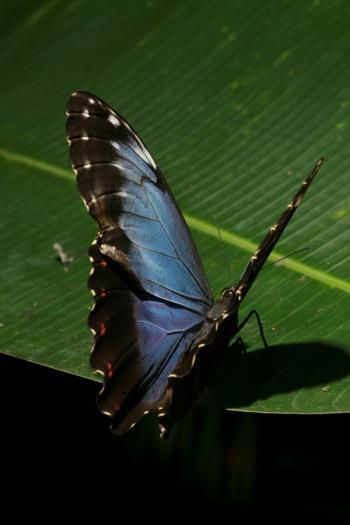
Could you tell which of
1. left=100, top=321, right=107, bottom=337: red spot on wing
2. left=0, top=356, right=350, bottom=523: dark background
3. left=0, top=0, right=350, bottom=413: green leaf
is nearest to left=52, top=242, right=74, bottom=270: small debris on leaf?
left=0, top=0, right=350, bottom=413: green leaf

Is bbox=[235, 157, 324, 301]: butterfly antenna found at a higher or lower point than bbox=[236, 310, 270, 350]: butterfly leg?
higher

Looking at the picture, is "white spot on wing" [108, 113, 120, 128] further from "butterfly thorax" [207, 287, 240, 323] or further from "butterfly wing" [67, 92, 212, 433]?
"butterfly thorax" [207, 287, 240, 323]

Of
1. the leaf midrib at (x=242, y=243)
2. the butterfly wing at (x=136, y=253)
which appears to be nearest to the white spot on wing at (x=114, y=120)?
the butterfly wing at (x=136, y=253)

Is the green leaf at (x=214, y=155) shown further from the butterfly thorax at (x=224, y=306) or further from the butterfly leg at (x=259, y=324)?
the butterfly thorax at (x=224, y=306)

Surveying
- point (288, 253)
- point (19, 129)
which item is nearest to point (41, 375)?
point (288, 253)

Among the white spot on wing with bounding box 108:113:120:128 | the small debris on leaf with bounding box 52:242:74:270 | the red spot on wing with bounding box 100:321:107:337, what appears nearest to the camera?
the red spot on wing with bounding box 100:321:107:337

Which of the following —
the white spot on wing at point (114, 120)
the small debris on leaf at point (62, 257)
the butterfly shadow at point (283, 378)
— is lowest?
the butterfly shadow at point (283, 378)
